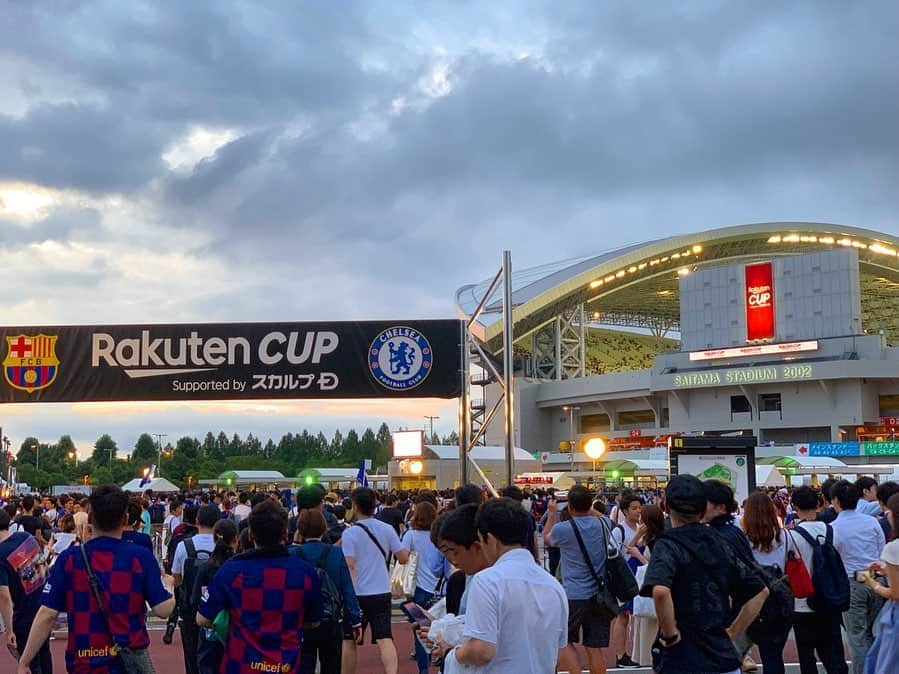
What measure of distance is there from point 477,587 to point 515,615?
0.63ft

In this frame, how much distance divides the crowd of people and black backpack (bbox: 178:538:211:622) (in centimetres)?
2

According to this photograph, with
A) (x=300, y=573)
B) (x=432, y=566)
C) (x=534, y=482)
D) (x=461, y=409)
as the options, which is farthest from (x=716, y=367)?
(x=300, y=573)

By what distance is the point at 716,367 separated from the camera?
224 feet

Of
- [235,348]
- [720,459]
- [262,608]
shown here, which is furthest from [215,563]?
[720,459]

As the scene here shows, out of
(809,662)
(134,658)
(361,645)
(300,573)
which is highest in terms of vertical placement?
(300,573)

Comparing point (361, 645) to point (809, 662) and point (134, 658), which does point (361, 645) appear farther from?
point (134, 658)

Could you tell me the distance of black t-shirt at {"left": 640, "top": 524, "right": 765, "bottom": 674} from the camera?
4.91 meters

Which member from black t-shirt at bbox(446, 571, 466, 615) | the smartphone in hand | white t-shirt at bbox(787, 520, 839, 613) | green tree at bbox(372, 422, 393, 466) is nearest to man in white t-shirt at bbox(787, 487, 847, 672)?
white t-shirt at bbox(787, 520, 839, 613)

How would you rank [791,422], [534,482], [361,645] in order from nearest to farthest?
[361,645] < [534,482] < [791,422]

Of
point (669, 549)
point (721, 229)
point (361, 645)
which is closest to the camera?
point (669, 549)

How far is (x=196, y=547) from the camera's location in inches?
325

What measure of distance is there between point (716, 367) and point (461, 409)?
182 feet

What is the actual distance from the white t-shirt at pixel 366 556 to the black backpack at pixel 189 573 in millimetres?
1188

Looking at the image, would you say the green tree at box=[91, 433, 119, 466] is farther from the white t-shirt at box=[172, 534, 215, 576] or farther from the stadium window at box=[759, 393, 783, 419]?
the white t-shirt at box=[172, 534, 215, 576]
